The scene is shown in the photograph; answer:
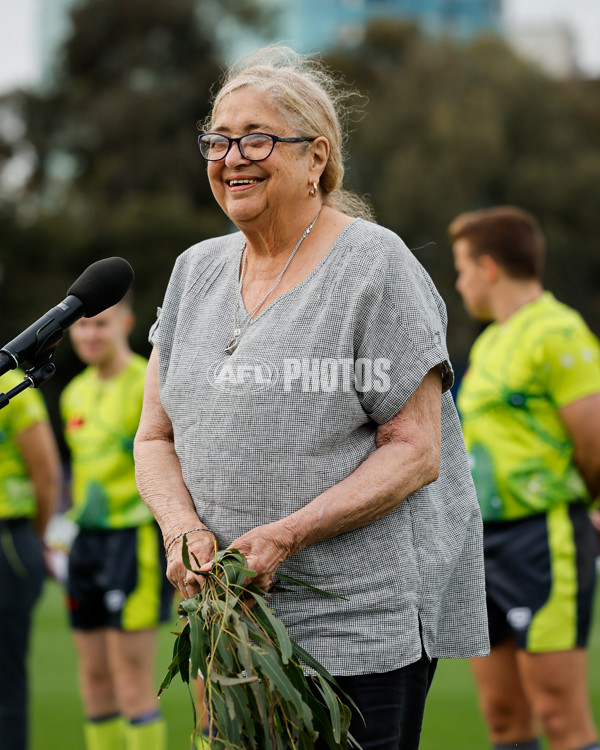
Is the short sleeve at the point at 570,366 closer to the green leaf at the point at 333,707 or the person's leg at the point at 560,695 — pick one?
the person's leg at the point at 560,695

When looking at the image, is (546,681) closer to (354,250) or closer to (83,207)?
(354,250)

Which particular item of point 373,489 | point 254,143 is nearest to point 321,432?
point 373,489

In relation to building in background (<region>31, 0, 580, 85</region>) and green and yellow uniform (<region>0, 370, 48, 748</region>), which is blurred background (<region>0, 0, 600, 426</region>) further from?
green and yellow uniform (<region>0, 370, 48, 748</region>)

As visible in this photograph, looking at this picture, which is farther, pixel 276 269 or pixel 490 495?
pixel 490 495

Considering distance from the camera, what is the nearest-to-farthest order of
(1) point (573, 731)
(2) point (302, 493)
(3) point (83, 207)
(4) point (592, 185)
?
(2) point (302, 493) < (1) point (573, 731) < (3) point (83, 207) < (4) point (592, 185)

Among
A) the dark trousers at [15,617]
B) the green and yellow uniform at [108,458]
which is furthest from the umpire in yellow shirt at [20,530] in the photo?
the green and yellow uniform at [108,458]

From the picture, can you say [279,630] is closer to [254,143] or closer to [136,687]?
[254,143]

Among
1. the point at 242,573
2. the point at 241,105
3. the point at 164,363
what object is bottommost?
the point at 242,573

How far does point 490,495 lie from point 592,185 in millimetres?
33910

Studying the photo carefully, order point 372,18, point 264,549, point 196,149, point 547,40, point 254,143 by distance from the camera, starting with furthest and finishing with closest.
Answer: point 547,40 → point 372,18 → point 196,149 → point 254,143 → point 264,549

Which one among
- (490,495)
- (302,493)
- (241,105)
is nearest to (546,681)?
(490,495)

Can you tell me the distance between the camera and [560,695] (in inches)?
181

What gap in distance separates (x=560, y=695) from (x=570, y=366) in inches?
52.8

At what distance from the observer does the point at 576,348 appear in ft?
15.7
